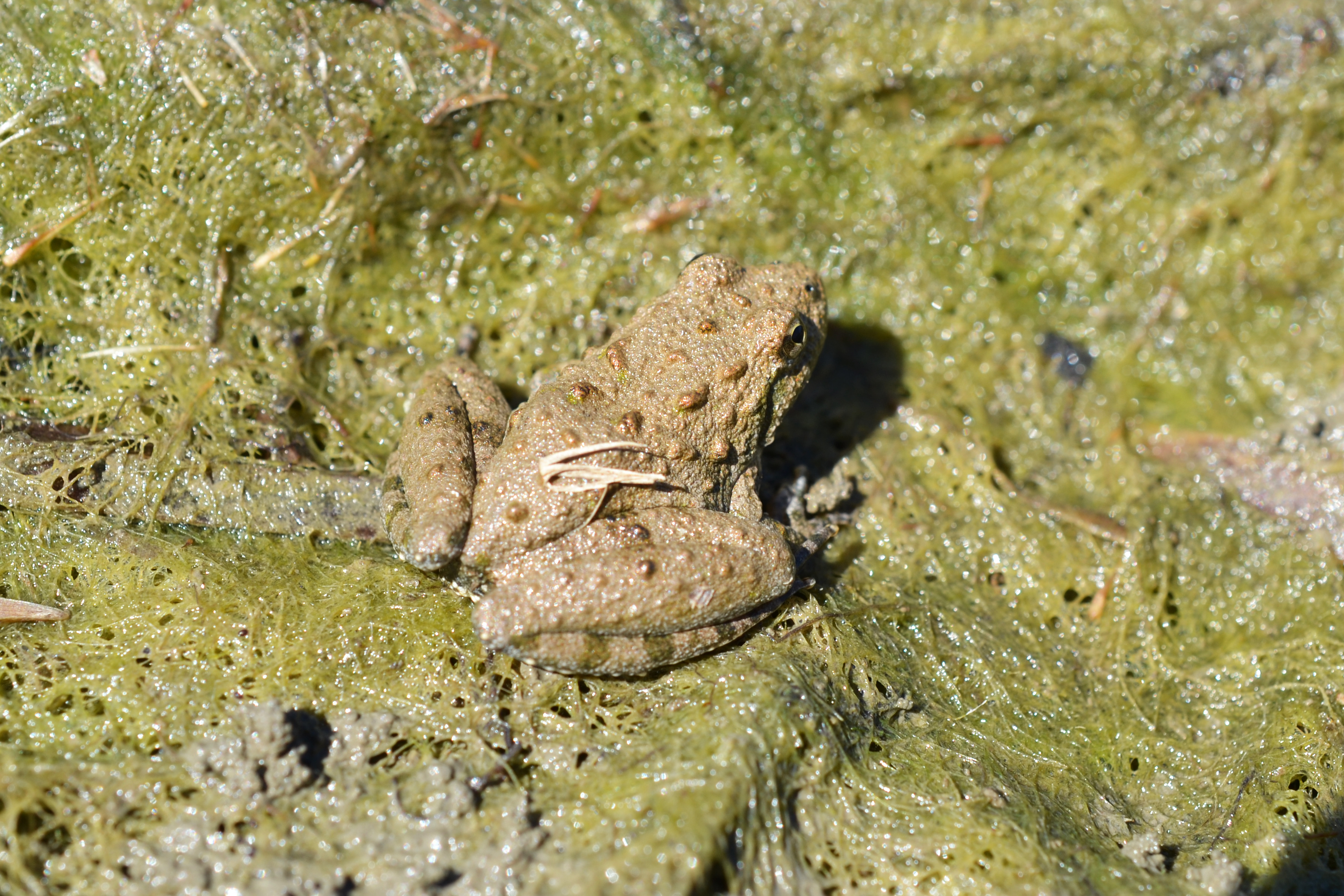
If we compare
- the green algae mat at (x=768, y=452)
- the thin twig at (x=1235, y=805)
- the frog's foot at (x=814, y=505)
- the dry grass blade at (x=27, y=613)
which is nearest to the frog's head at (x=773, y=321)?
the frog's foot at (x=814, y=505)

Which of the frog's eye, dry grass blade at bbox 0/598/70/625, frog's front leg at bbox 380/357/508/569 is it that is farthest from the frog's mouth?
dry grass blade at bbox 0/598/70/625

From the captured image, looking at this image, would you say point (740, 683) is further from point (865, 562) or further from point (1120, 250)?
point (1120, 250)

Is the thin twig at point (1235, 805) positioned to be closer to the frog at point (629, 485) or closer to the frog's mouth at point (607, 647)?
the frog at point (629, 485)

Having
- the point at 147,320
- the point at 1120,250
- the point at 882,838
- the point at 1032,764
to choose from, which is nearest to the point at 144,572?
the point at 147,320

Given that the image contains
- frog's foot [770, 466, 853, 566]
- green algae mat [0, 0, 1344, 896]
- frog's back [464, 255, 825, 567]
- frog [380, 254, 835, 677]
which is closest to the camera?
green algae mat [0, 0, 1344, 896]

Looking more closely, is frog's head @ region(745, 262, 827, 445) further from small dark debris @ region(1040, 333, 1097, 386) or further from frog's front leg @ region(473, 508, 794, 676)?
small dark debris @ region(1040, 333, 1097, 386)

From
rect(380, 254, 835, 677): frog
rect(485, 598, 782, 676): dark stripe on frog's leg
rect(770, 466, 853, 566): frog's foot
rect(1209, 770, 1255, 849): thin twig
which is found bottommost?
rect(1209, 770, 1255, 849): thin twig

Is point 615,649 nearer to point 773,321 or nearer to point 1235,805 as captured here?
point 773,321
